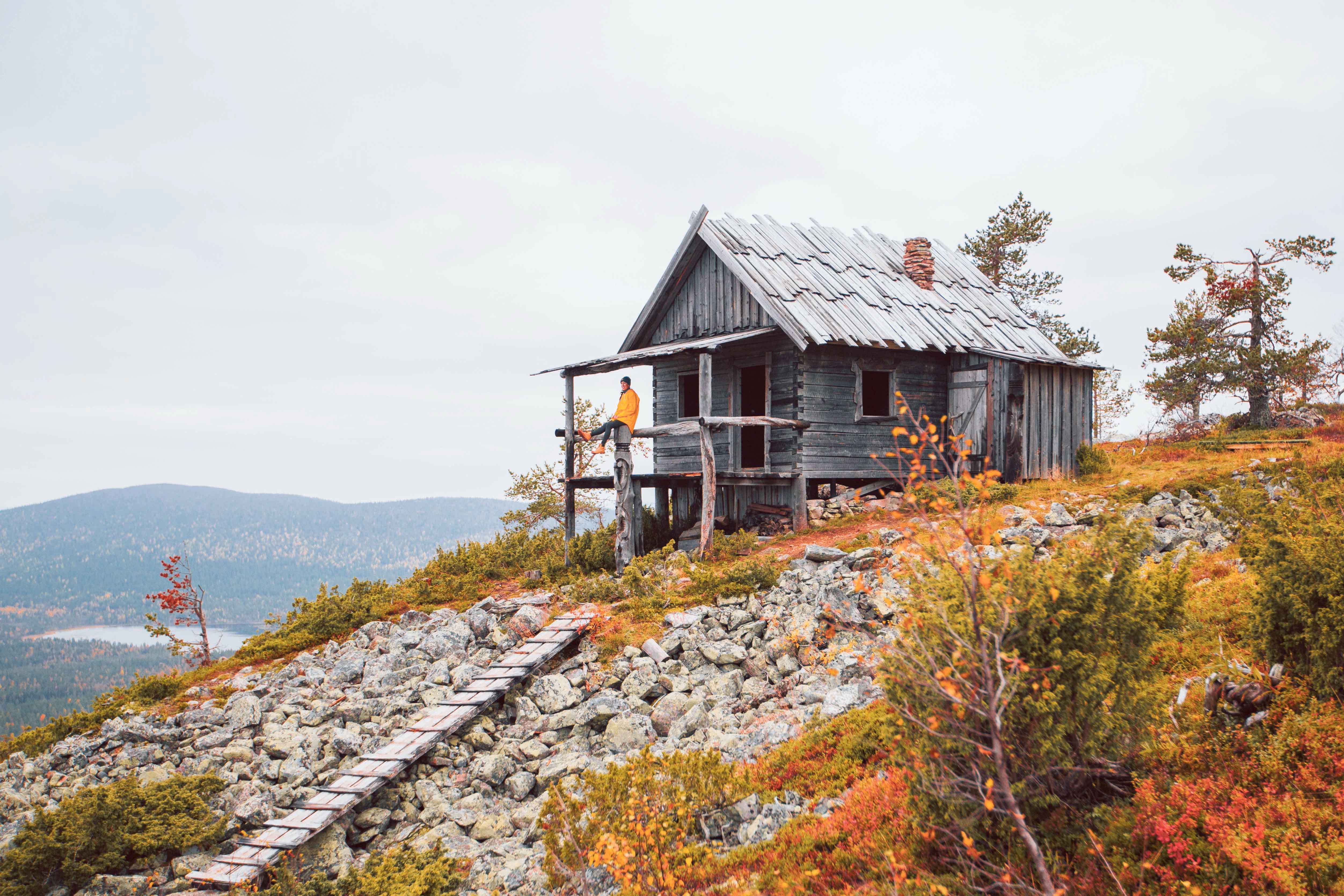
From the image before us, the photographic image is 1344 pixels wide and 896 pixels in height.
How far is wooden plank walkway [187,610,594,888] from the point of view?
8.79 meters

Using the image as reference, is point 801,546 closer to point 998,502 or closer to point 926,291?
point 998,502

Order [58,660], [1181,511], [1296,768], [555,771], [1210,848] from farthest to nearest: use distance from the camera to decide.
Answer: [58,660] < [1181,511] < [555,771] < [1296,768] < [1210,848]

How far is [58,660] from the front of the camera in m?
172

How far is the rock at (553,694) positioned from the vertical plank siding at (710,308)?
9.66m

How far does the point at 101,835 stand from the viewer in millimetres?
9109

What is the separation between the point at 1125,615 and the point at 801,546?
1061 cm

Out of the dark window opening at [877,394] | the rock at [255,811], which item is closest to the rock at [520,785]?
the rock at [255,811]

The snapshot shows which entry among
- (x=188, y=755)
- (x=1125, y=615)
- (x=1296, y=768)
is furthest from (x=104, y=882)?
(x=1296, y=768)

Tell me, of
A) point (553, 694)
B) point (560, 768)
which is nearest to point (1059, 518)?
point (553, 694)

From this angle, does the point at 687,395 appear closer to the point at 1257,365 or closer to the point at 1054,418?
the point at 1054,418

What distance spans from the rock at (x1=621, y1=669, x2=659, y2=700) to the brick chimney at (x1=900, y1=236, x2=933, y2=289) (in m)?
14.6

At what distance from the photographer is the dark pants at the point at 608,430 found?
54.8ft

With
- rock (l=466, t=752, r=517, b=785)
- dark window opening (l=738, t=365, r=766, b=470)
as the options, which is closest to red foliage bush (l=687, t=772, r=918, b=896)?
rock (l=466, t=752, r=517, b=785)

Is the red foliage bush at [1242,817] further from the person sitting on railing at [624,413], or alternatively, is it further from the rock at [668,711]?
the person sitting on railing at [624,413]
